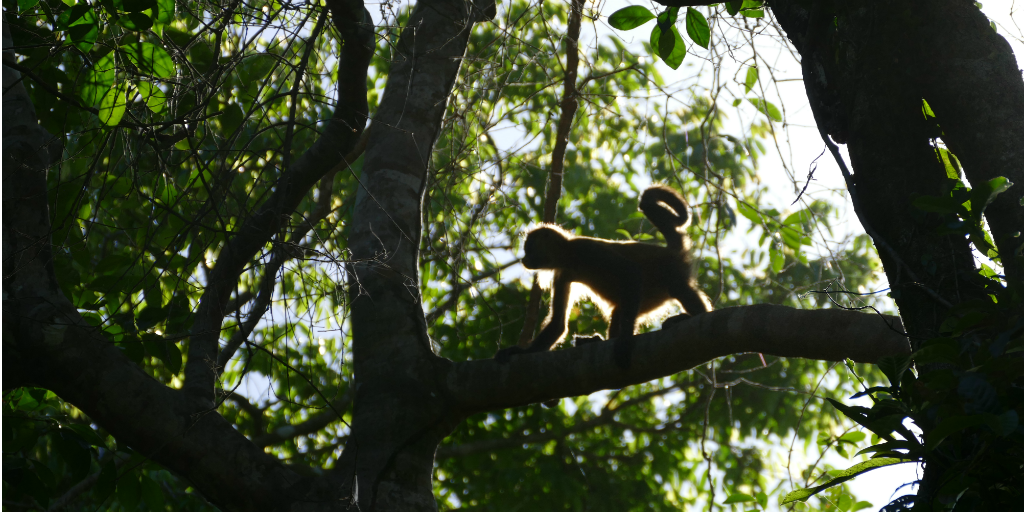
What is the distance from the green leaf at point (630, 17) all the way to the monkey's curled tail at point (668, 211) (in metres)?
2.40

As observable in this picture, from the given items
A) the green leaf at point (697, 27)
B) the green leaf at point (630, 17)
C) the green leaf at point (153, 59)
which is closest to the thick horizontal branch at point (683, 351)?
the green leaf at point (697, 27)

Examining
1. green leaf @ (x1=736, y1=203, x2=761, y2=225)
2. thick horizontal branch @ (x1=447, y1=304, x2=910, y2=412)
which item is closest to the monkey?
green leaf @ (x1=736, y1=203, x2=761, y2=225)

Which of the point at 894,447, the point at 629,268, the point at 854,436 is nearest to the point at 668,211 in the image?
the point at 629,268

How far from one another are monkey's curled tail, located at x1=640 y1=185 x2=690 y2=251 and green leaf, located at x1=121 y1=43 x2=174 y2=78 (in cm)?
327

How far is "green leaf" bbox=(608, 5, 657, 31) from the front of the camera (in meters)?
2.90

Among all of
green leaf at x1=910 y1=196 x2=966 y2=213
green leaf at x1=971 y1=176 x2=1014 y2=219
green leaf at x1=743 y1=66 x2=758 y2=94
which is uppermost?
green leaf at x1=743 y1=66 x2=758 y2=94

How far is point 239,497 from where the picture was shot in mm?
2842

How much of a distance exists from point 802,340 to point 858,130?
38.6 inches

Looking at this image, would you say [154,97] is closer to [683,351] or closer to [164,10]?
[164,10]

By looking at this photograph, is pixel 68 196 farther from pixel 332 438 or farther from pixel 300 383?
pixel 332 438

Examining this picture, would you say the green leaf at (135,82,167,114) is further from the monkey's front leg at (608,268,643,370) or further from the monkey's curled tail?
the monkey's curled tail

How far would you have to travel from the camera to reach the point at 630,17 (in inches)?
115

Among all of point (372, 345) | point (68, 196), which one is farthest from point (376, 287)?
point (68, 196)

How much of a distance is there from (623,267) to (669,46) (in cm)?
238
